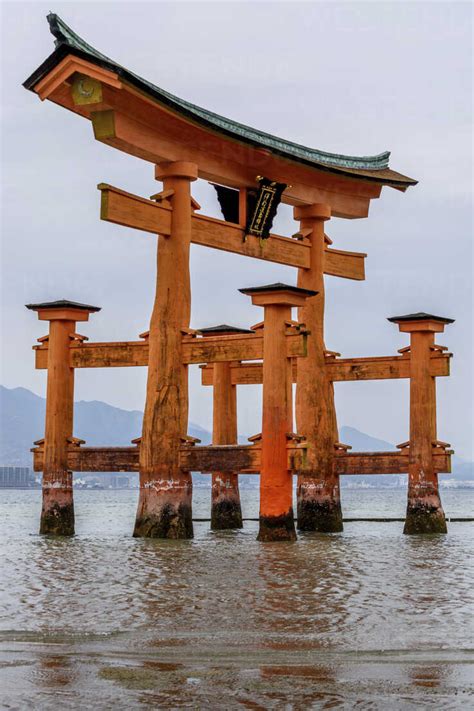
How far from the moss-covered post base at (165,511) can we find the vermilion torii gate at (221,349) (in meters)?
0.03

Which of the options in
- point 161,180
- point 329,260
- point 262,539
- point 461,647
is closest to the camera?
point 461,647

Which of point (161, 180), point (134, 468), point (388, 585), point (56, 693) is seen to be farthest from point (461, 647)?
point (161, 180)

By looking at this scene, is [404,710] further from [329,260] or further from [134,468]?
[329,260]

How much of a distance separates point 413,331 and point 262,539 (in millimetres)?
5808

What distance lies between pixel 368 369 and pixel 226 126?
239 inches

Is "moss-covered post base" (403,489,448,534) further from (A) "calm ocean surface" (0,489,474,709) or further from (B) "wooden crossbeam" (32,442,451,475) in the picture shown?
(A) "calm ocean surface" (0,489,474,709)

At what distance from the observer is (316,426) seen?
2592 cm

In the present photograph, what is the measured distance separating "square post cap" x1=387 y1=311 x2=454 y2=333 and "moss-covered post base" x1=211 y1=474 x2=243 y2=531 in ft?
20.2

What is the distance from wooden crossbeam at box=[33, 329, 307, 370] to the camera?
827 inches

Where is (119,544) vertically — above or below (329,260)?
below

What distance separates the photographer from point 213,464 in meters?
21.4

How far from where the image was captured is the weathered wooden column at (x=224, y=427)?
27.5m

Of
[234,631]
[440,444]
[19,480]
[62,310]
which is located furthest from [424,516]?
[19,480]

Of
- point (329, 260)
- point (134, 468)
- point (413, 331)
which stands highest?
point (329, 260)
